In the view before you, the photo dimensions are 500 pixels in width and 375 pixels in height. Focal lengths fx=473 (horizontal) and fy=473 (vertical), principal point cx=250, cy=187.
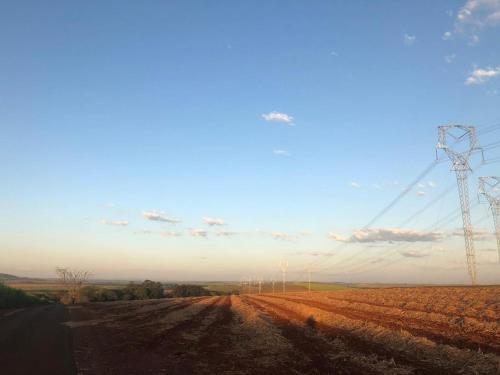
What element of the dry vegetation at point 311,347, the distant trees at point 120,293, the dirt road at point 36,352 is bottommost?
the dirt road at point 36,352

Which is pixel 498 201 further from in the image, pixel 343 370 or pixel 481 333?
pixel 343 370

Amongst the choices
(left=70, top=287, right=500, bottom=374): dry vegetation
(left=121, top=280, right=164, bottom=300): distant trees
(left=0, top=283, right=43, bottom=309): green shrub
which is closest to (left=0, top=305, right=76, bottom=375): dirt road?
(left=70, top=287, right=500, bottom=374): dry vegetation

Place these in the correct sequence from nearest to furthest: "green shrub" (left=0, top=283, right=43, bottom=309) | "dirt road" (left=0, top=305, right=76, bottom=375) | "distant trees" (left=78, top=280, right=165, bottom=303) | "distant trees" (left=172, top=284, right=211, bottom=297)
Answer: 1. "dirt road" (left=0, top=305, right=76, bottom=375)
2. "green shrub" (left=0, top=283, right=43, bottom=309)
3. "distant trees" (left=78, top=280, right=165, bottom=303)
4. "distant trees" (left=172, top=284, right=211, bottom=297)

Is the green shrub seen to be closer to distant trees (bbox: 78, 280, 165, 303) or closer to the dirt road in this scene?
distant trees (bbox: 78, 280, 165, 303)

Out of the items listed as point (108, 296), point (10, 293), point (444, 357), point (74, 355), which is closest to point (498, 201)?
point (444, 357)

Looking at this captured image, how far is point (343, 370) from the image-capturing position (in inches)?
576

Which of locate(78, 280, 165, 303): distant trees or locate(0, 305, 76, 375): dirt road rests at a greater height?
locate(78, 280, 165, 303): distant trees

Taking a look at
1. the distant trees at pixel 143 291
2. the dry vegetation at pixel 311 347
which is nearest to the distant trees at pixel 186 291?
the distant trees at pixel 143 291

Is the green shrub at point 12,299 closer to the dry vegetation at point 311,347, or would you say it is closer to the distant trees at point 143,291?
the distant trees at point 143,291

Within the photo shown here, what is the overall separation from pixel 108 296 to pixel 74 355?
313 feet

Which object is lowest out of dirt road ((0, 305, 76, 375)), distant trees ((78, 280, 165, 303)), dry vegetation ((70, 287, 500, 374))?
dirt road ((0, 305, 76, 375))

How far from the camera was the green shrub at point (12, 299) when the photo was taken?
2739 inches

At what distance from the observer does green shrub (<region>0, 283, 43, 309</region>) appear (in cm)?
6956

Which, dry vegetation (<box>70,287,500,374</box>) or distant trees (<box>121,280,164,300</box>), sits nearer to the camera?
dry vegetation (<box>70,287,500,374</box>)
